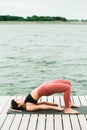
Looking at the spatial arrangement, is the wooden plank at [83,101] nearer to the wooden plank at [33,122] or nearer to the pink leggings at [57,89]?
the pink leggings at [57,89]

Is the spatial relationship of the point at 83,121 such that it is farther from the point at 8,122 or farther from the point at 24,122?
the point at 8,122

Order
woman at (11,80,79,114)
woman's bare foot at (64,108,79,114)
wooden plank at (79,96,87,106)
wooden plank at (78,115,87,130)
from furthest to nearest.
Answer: wooden plank at (79,96,87,106) → woman at (11,80,79,114) → woman's bare foot at (64,108,79,114) → wooden plank at (78,115,87,130)

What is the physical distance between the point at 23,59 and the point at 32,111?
2204cm

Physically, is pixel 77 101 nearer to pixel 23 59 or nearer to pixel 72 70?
pixel 72 70

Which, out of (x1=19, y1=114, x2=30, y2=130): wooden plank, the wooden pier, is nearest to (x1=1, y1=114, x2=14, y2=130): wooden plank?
the wooden pier

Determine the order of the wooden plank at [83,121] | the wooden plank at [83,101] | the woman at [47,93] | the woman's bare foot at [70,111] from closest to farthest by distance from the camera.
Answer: the wooden plank at [83,121]
the woman's bare foot at [70,111]
the woman at [47,93]
the wooden plank at [83,101]

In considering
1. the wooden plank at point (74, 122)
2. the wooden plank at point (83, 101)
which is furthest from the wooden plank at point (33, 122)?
the wooden plank at point (83, 101)

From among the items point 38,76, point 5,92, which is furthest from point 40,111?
point 38,76

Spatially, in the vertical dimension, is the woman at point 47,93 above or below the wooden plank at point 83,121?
above

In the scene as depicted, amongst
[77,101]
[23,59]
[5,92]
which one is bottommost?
[23,59]

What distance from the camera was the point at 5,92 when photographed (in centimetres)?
1547

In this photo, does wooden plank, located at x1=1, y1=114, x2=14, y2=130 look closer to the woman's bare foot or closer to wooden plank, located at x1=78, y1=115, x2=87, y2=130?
the woman's bare foot

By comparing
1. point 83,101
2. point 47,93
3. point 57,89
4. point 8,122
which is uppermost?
point 57,89

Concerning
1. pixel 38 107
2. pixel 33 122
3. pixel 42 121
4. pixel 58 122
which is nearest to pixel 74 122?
pixel 58 122
